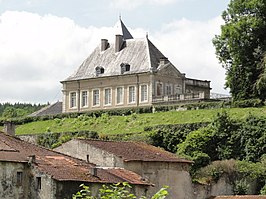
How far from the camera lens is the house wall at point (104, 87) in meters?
82.2

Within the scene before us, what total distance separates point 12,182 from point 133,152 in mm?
11589

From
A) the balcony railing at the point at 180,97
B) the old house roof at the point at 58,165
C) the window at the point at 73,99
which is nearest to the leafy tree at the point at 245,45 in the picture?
the balcony railing at the point at 180,97

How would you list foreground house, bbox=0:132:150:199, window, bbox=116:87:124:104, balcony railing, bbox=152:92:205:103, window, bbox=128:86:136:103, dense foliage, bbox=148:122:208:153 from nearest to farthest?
1. foreground house, bbox=0:132:150:199
2. dense foliage, bbox=148:122:208:153
3. balcony railing, bbox=152:92:205:103
4. window, bbox=128:86:136:103
5. window, bbox=116:87:124:104

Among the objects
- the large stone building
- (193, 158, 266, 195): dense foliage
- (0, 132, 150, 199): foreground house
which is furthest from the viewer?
the large stone building

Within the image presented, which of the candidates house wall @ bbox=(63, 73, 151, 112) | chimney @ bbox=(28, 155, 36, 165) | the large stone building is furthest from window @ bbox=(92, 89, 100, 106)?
chimney @ bbox=(28, 155, 36, 165)

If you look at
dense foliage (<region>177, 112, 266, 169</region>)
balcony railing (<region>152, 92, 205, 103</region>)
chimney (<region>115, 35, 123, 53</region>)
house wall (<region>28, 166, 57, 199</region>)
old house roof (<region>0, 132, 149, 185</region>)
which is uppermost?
chimney (<region>115, 35, 123, 53</region>)

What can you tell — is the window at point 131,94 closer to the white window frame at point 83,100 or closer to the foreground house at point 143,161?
the white window frame at point 83,100

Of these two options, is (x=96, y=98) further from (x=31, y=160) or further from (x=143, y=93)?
(x=31, y=160)

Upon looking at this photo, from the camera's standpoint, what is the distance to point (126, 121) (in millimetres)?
73562

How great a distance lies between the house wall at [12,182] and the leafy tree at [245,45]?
34312 mm

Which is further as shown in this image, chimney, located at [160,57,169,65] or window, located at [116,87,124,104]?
window, located at [116,87,124,104]

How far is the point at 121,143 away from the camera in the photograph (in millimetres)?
53000

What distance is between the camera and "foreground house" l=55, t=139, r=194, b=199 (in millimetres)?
48844

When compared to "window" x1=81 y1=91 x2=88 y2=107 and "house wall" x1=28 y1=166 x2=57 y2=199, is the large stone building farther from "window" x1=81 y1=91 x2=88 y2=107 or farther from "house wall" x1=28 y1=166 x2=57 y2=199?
"house wall" x1=28 y1=166 x2=57 y2=199
